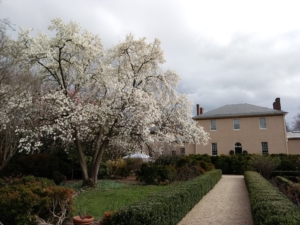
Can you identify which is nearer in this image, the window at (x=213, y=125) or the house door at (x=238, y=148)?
the house door at (x=238, y=148)

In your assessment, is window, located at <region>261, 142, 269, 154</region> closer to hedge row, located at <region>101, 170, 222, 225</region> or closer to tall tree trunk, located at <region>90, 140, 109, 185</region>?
tall tree trunk, located at <region>90, 140, 109, 185</region>

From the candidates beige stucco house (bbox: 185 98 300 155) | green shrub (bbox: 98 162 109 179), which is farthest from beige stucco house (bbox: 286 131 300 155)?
green shrub (bbox: 98 162 109 179)

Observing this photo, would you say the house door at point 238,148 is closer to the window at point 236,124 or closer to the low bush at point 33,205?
the window at point 236,124

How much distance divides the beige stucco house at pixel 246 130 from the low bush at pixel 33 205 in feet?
87.3

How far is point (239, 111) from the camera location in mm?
31109

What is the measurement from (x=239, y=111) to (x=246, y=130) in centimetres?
252

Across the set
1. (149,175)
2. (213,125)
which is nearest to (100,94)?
(149,175)

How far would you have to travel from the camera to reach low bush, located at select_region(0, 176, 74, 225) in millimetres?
5652

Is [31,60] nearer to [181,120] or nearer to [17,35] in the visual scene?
[17,35]

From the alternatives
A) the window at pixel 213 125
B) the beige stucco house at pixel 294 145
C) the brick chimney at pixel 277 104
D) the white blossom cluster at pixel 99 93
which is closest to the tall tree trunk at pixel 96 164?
the white blossom cluster at pixel 99 93

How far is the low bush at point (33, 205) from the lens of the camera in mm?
5652

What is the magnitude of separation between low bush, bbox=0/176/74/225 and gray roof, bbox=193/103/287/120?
1062 inches

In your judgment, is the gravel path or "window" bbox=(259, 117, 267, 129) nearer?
the gravel path

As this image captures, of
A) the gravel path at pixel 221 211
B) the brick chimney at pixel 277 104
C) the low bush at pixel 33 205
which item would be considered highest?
the brick chimney at pixel 277 104
